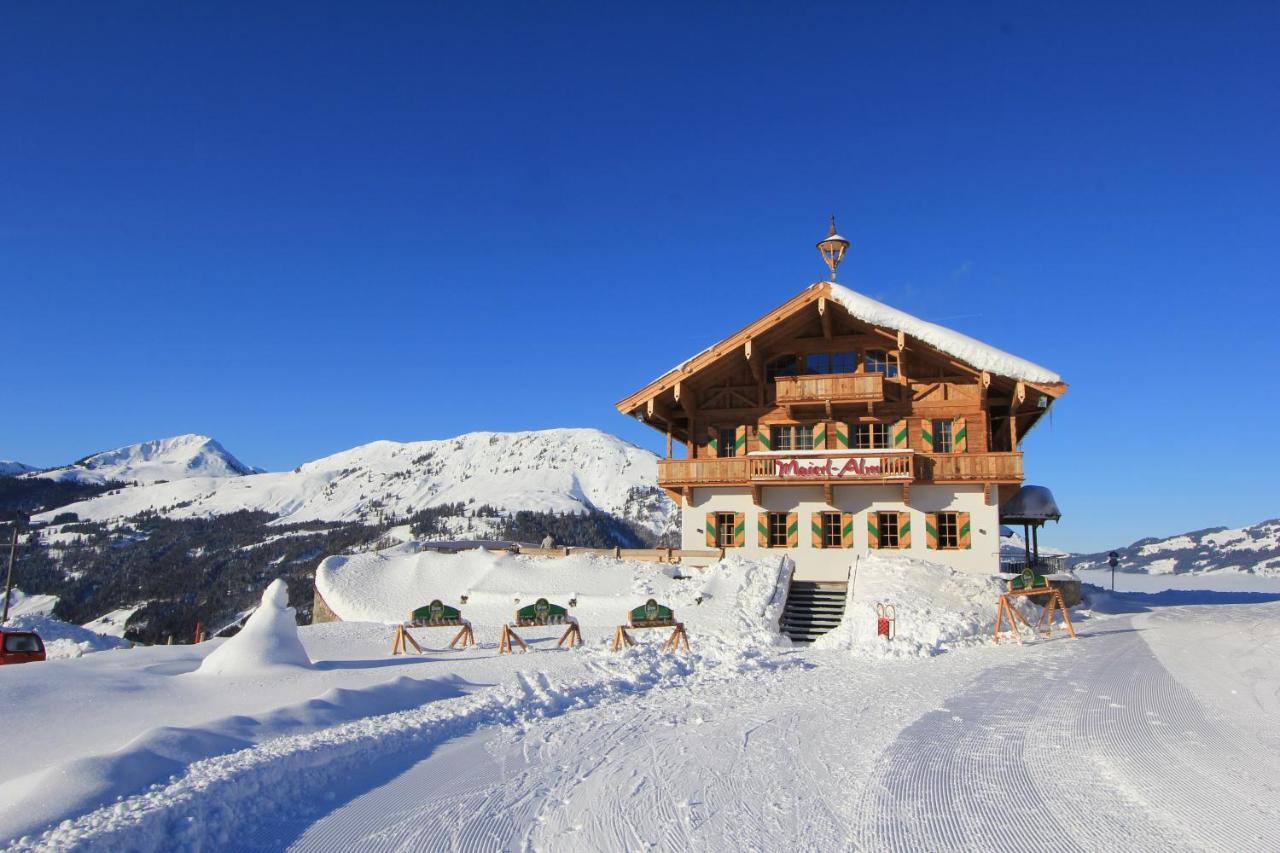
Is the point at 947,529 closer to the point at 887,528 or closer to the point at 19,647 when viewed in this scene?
the point at 887,528

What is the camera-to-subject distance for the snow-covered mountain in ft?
366

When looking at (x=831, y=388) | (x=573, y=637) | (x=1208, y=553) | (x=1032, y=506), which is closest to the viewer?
(x=573, y=637)

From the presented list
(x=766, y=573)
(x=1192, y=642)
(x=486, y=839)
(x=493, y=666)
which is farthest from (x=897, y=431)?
(x=486, y=839)

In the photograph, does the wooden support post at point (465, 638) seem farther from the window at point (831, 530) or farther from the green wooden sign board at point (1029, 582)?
the green wooden sign board at point (1029, 582)

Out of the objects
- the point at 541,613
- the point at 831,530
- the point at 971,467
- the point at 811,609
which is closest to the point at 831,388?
the point at 831,530

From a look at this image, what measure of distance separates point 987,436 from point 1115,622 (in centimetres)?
692

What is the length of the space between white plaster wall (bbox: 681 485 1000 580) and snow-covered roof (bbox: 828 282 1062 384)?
4038 mm

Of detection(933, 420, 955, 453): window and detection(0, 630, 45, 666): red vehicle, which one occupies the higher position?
detection(933, 420, 955, 453): window

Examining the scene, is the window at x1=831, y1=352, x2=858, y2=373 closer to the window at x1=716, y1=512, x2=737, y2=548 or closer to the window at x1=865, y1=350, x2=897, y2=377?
the window at x1=865, y1=350, x2=897, y2=377

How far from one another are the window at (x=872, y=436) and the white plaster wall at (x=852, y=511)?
157cm

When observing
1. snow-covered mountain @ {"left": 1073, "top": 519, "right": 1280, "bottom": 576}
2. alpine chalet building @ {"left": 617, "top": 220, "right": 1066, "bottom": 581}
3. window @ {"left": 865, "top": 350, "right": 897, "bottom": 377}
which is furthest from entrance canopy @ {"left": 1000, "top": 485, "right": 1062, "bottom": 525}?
snow-covered mountain @ {"left": 1073, "top": 519, "right": 1280, "bottom": 576}

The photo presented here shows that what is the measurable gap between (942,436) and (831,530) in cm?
492

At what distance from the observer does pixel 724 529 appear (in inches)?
1093

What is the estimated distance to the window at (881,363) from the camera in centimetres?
2733
